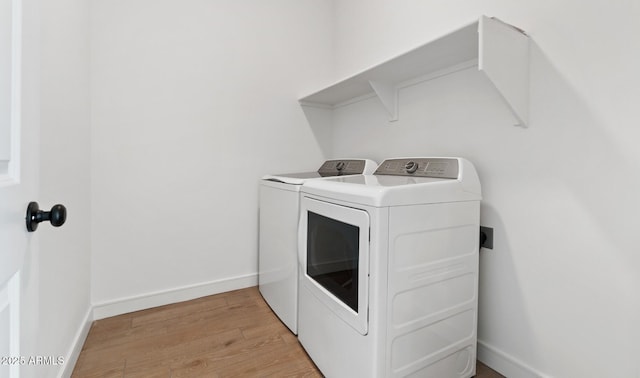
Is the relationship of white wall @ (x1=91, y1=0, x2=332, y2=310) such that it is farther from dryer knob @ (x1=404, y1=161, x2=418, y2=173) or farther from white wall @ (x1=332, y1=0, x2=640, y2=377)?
white wall @ (x1=332, y1=0, x2=640, y2=377)

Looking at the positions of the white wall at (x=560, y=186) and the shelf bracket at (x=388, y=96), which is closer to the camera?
the white wall at (x=560, y=186)

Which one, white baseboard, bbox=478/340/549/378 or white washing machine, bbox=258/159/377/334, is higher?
white washing machine, bbox=258/159/377/334

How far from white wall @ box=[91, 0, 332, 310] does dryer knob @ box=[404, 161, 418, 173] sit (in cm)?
119

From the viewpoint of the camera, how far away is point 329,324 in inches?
52.9

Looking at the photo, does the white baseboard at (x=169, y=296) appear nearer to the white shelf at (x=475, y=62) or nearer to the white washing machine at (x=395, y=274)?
the white washing machine at (x=395, y=274)

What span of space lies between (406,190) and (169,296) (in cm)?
190

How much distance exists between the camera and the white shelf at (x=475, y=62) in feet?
3.96

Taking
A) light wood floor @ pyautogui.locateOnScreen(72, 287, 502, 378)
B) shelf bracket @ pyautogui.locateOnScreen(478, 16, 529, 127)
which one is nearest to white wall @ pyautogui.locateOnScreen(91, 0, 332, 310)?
light wood floor @ pyautogui.locateOnScreen(72, 287, 502, 378)

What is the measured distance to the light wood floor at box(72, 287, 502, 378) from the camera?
1.43m

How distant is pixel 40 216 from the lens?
2.05 ft

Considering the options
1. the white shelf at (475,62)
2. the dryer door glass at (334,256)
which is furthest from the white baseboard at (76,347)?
the white shelf at (475,62)

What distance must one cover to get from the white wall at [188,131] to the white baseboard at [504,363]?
67.2 inches

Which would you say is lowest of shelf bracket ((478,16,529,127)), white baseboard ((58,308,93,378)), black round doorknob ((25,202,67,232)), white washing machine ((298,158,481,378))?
white baseboard ((58,308,93,378))

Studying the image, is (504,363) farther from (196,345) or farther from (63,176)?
(63,176)
